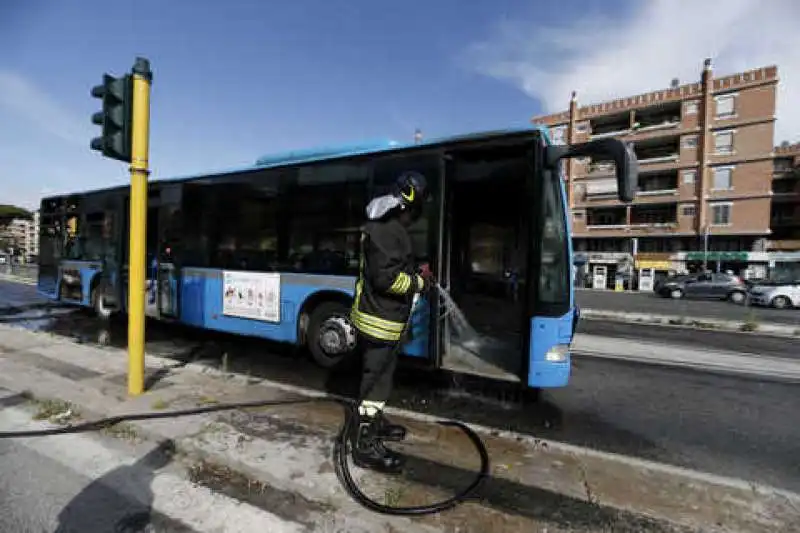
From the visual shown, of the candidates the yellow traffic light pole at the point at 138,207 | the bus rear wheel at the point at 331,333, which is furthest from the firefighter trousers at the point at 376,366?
the yellow traffic light pole at the point at 138,207

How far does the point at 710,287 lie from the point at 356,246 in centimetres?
2589

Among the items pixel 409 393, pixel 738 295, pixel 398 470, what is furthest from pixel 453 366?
pixel 738 295

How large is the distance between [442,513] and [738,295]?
1054 inches

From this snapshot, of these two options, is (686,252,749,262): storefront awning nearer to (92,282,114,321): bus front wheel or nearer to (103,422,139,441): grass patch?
(92,282,114,321): bus front wheel

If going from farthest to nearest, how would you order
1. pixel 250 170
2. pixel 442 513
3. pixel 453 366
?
pixel 250 170, pixel 453 366, pixel 442 513

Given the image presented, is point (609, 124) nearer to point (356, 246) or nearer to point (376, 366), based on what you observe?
point (356, 246)

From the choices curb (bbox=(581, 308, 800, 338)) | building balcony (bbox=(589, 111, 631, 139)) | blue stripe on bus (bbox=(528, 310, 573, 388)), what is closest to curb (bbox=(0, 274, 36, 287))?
blue stripe on bus (bbox=(528, 310, 573, 388))

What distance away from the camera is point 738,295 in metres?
21.9

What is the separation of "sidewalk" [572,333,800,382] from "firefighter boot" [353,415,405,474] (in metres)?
5.96

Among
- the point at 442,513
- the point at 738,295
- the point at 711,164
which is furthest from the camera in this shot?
the point at 711,164

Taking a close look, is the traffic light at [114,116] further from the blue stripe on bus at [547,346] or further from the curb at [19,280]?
the curb at [19,280]

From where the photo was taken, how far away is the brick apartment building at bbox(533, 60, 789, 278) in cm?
3397

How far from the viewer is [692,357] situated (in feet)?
25.2

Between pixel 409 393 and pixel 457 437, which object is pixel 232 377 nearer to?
pixel 409 393
